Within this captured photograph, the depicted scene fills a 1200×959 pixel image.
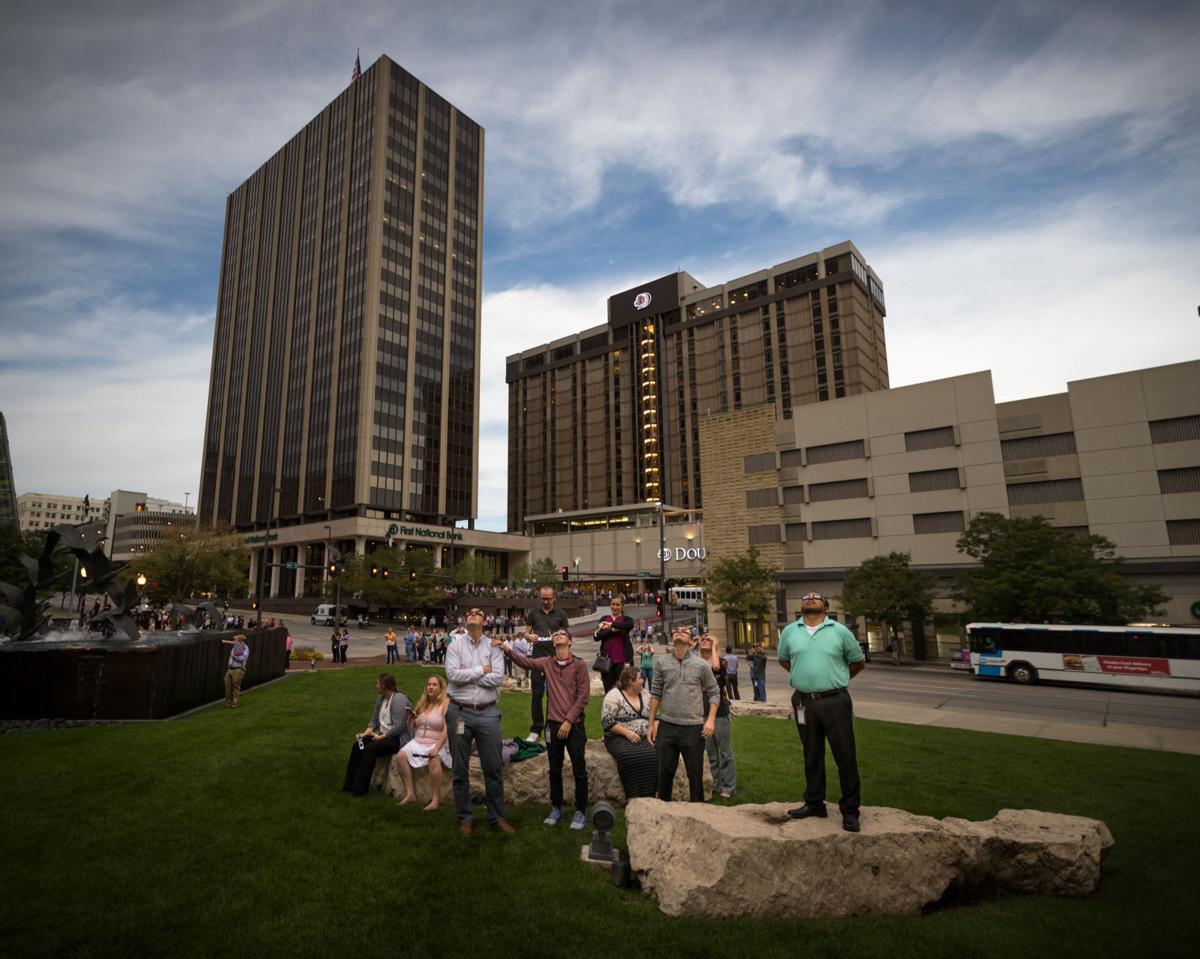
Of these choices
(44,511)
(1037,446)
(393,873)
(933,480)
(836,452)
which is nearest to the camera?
(393,873)

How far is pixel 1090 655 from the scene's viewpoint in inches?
1041

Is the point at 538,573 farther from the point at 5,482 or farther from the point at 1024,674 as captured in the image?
the point at 5,482

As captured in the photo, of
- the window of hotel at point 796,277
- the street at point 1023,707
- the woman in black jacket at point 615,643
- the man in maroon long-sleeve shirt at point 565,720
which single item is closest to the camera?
the man in maroon long-sleeve shirt at point 565,720

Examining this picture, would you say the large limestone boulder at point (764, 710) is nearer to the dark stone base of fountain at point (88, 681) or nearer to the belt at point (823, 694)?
the belt at point (823, 694)

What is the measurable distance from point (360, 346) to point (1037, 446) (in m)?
76.7

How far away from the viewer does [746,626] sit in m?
49.4

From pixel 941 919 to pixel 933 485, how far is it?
4460cm

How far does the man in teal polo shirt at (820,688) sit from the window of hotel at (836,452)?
44507mm

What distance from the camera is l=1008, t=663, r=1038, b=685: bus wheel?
91.9ft

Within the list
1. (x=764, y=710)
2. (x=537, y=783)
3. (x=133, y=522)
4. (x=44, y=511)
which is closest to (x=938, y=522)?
(x=764, y=710)

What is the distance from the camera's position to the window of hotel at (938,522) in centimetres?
4284

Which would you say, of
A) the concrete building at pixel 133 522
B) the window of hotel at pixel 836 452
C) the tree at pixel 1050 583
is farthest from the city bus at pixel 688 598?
the concrete building at pixel 133 522

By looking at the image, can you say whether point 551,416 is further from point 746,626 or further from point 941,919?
point 941,919

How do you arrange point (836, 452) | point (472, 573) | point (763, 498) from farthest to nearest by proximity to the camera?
point (472, 573), point (763, 498), point (836, 452)
